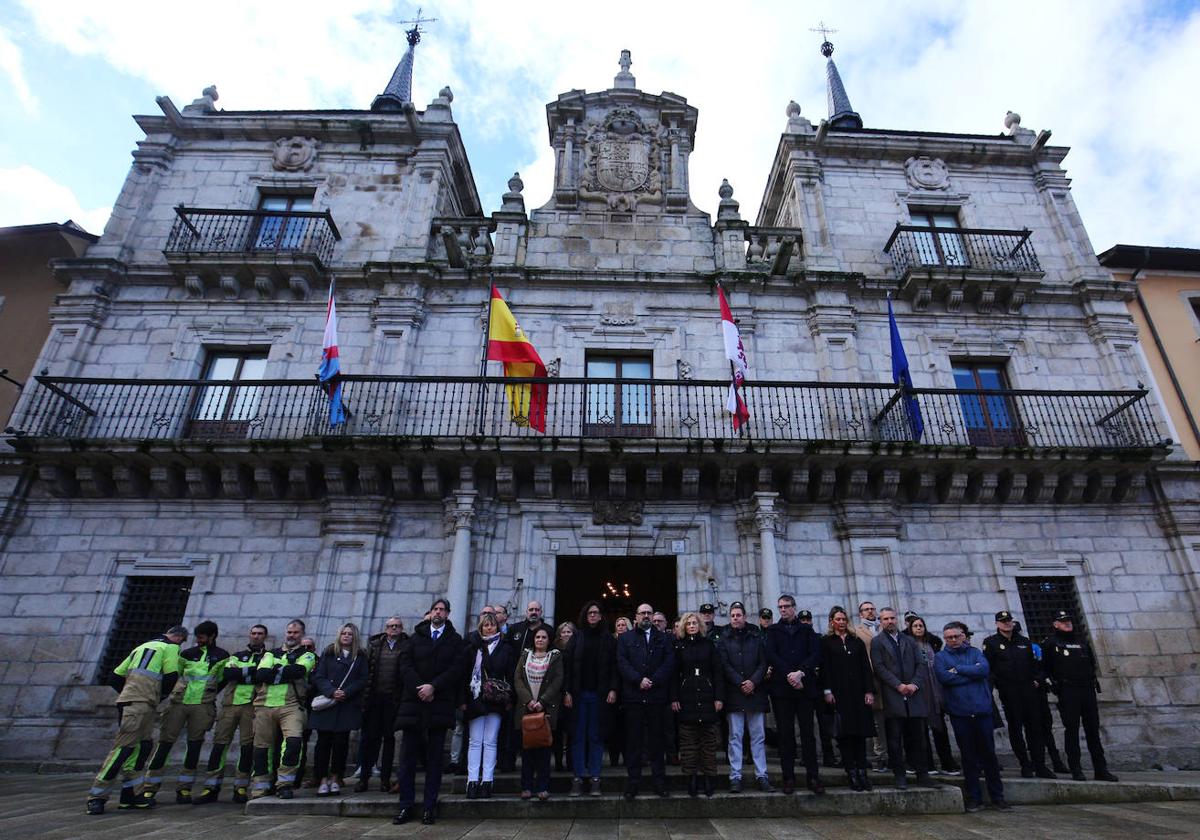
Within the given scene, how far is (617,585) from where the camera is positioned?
1221 cm

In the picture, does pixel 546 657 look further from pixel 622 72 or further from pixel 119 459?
pixel 622 72

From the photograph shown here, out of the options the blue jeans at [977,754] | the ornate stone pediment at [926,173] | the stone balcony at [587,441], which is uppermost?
the ornate stone pediment at [926,173]

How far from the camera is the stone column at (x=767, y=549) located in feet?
29.9

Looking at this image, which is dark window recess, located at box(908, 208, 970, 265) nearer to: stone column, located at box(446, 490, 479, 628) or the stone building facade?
the stone building facade

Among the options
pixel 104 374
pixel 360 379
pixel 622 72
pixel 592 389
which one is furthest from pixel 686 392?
pixel 104 374

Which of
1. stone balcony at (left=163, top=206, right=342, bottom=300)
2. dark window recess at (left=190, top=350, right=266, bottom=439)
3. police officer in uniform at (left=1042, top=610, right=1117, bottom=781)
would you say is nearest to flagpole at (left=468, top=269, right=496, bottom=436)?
stone balcony at (left=163, top=206, right=342, bottom=300)

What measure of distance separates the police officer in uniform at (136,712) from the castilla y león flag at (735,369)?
7.55 metres

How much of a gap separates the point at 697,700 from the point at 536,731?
1.46 m

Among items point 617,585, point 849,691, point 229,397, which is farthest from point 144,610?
point 849,691

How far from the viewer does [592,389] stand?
1088 cm

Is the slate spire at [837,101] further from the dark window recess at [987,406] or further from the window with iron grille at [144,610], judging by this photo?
the window with iron grille at [144,610]

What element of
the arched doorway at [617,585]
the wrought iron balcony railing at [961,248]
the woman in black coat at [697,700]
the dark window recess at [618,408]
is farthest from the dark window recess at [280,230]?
the wrought iron balcony railing at [961,248]

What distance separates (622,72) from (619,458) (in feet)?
32.9

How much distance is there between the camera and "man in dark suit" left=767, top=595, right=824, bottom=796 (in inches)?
221
